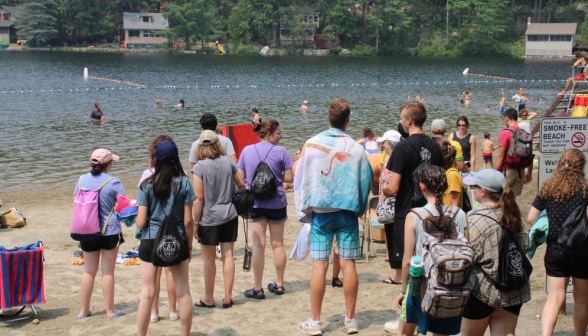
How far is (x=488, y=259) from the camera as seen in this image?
3.45 meters


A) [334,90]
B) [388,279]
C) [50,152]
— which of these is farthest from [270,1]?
[388,279]

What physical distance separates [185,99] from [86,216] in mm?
30418

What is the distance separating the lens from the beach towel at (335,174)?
14.5 ft

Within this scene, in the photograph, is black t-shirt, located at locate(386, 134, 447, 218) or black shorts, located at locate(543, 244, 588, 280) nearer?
black shorts, located at locate(543, 244, 588, 280)

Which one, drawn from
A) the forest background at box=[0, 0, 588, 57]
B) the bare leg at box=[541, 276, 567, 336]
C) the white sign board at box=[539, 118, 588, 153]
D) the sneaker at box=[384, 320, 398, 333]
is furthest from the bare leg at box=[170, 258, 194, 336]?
the forest background at box=[0, 0, 588, 57]

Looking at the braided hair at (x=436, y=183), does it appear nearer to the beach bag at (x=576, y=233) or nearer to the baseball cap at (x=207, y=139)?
the beach bag at (x=576, y=233)

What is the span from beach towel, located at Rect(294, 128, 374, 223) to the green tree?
101m

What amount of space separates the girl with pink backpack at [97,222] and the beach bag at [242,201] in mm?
1134

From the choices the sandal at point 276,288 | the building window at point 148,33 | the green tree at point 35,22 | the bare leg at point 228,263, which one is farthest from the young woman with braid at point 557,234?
the building window at point 148,33

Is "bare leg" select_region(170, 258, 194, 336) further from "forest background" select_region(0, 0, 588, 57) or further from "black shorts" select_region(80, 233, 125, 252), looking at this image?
"forest background" select_region(0, 0, 588, 57)

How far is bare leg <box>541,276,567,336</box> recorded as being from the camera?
4.13 metres

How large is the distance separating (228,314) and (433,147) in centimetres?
267

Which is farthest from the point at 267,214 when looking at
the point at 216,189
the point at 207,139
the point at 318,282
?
the point at 318,282

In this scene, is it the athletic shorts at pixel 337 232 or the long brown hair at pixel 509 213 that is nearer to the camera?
the long brown hair at pixel 509 213
